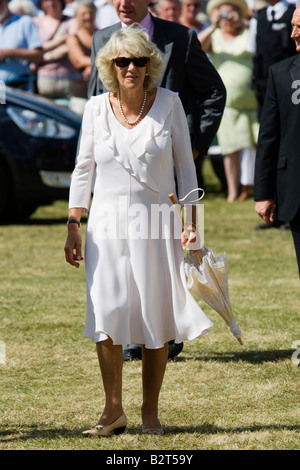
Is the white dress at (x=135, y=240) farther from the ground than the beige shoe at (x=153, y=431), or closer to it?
farther from the ground

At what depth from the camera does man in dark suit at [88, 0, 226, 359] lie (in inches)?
241

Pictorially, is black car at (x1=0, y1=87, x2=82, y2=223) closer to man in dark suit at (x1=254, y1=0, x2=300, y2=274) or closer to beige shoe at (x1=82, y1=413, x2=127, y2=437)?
man in dark suit at (x1=254, y1=0, x2=300, y2=274)

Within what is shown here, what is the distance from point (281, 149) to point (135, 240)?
54.0 inches

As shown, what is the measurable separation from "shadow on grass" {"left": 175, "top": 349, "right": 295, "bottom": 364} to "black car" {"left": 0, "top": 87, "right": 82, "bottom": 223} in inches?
215

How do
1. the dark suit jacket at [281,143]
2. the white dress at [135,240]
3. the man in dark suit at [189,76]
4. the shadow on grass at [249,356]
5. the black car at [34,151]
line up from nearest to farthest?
the white dress at [135,240]
the dark suit jacket at [281,143]
the man in dark suit at [189,76]
the shadow on grass at [249,356]
the black car at [34,151]

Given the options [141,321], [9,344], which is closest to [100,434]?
[141,321]

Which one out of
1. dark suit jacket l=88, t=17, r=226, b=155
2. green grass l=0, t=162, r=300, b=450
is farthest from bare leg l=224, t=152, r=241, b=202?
dark suit jacket l=88, t=17, r=226, b=155

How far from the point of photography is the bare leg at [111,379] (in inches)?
188

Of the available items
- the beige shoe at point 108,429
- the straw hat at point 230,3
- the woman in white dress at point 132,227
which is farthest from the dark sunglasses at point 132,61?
the straw hat at point 230,3

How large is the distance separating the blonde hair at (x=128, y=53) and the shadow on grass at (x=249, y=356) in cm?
Answer: 213

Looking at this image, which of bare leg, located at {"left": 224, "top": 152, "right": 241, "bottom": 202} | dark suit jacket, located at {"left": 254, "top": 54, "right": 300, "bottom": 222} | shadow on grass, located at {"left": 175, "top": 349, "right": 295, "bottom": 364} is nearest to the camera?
dark suit jacket, located at {"left": 254, "top": 54, "right": 300, "bottom": 222}

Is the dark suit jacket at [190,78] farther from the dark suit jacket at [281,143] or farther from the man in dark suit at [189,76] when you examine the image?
the dark suit jacket at [281,143]

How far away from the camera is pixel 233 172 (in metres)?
14.2

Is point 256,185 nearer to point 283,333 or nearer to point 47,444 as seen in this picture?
point 283,333
